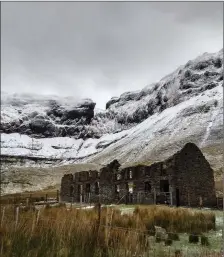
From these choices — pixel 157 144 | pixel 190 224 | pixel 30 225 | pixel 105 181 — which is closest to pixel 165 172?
pixel 105 181

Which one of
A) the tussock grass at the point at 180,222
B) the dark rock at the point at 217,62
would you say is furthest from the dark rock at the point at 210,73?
the tussock grass at the point at 180,222

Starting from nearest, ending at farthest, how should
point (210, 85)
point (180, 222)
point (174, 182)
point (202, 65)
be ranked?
point (180, 222) → point (174, 182) → point (210, 85) → point (202, 65)

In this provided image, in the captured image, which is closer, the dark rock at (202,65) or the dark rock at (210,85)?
the dark rock at (210,85)

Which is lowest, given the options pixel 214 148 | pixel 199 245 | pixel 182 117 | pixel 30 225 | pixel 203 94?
pixel 199 245

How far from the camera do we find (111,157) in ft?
407

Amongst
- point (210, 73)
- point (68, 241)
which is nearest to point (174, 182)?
point (68, 241)

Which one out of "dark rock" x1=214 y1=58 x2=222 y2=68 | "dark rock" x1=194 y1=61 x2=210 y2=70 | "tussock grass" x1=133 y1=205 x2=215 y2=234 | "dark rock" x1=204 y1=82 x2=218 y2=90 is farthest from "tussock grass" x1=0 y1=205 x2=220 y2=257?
"dark rock" x1=194 y1=61 x2=210 y2=70

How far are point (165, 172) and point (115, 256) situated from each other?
2410 cm

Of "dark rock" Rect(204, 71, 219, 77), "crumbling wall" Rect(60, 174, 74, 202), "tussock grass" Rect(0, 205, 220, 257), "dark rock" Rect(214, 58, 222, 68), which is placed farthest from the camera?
"dark rock" Rect(214, 58, 222, 68)

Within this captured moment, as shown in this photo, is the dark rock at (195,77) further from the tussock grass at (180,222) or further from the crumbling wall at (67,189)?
the tussock grass at (180,222)

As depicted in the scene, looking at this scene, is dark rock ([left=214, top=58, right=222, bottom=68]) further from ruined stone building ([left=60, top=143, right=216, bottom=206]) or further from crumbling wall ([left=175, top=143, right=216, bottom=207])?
crumbling wall ([left=175, top=143, right=216, bottom=207])

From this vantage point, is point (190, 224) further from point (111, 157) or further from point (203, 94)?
point (203, 94)

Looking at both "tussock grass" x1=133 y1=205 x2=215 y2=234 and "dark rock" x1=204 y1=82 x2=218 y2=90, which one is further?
"dark rock" x1=204 y1=82 x2=218 y2=90

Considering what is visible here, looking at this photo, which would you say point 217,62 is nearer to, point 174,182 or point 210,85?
point 210,85
